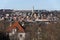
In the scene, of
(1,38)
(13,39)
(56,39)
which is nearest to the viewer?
(1,38)

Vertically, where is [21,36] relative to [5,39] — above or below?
below

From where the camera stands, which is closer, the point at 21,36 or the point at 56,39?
the point at 56,39

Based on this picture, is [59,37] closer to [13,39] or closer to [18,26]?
[13,39]

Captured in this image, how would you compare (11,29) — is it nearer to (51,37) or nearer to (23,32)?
(23,32)

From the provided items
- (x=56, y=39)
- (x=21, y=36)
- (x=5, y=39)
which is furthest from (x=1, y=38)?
(x=21, y=36)

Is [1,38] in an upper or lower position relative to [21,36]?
upper

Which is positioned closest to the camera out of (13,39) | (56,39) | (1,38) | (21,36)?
(1,38)

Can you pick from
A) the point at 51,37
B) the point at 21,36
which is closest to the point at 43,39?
the point at 51,37

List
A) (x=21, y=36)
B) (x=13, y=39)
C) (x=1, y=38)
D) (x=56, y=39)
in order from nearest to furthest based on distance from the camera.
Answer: (x=1, y=38) < (x=56, y=39) < (x=13, y=39) < (x=21, y=36)

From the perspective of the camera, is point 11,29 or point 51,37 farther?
point 11,29
